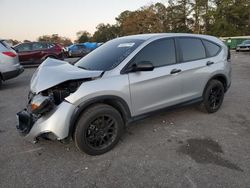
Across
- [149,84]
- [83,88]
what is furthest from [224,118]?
[83,88]

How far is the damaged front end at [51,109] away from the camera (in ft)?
10.3

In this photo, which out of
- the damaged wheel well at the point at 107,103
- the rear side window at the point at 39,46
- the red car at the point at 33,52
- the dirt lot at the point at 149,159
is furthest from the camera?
the rear side window at the point at 39,46

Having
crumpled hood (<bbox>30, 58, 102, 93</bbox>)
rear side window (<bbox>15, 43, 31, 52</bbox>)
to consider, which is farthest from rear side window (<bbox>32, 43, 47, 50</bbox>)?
crumpled hood (<bbox>30, 58, 102, 93</bbox>)

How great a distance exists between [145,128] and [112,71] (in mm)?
1436

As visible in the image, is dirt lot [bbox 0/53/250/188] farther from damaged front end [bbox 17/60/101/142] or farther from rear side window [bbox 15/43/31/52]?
rear side window [bbox 15/43/31/52]

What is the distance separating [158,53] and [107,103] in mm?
1251

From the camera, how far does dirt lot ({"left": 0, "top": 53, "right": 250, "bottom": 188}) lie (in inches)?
116

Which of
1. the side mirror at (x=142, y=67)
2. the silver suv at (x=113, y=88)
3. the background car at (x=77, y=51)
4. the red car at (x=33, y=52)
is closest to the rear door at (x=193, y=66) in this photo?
the silver suv at (x=113, y=88)

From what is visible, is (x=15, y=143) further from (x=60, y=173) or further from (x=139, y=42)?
(x=139, y=42)

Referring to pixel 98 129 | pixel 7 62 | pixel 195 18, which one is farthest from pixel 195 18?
pixel 98 129

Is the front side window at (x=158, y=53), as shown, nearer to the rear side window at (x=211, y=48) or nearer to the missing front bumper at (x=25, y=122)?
the rear side window at (x=211, y=48)

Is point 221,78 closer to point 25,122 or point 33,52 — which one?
point 25,122

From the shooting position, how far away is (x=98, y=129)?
3.51 meters

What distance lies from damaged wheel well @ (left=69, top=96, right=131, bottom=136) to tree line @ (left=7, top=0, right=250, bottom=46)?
54.8 metres
